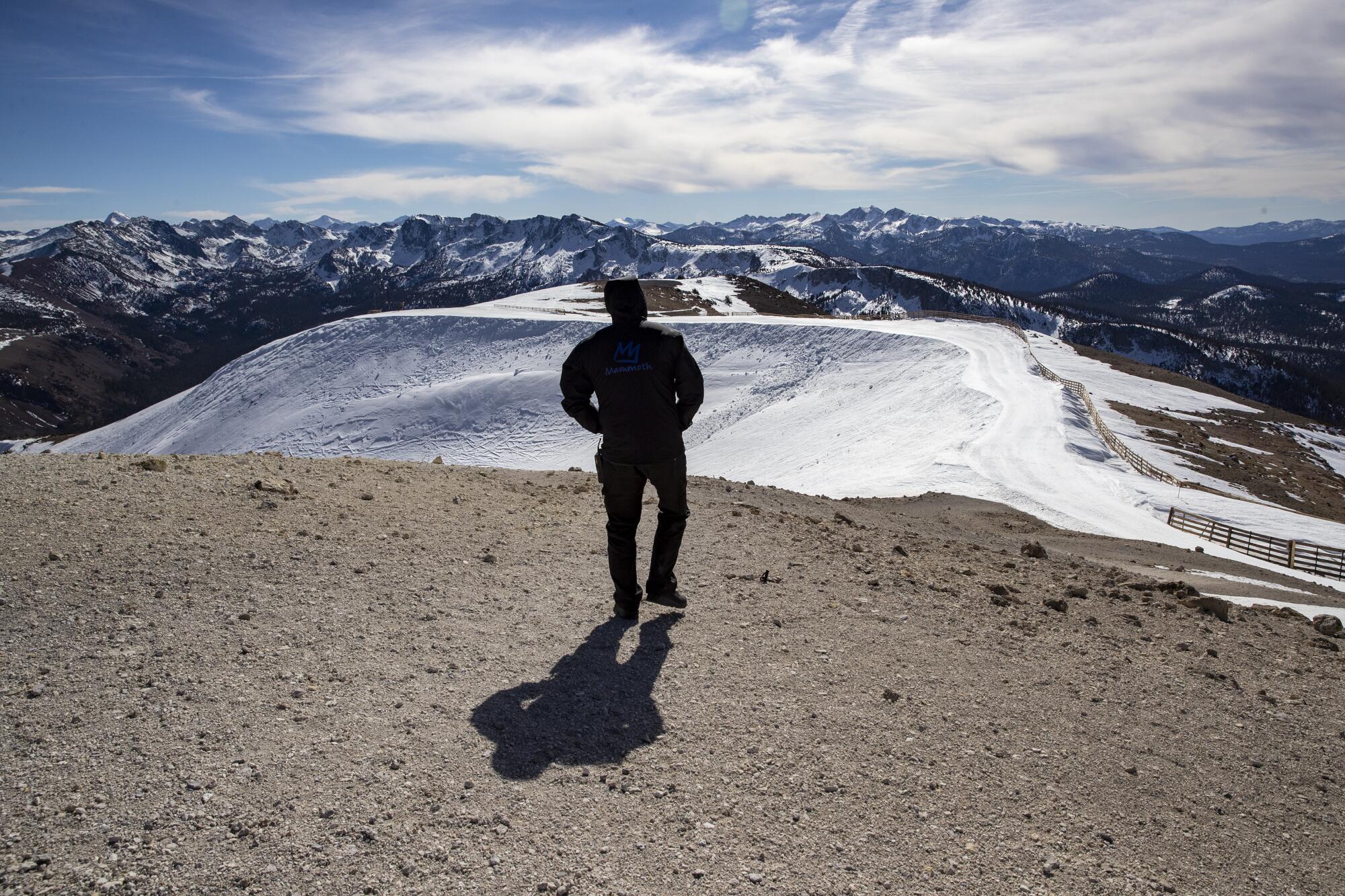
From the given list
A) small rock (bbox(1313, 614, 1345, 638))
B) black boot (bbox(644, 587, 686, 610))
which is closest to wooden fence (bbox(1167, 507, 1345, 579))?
small rock (bbox(1313, 614, 1345, 638))

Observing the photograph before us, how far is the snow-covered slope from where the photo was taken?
24.6m

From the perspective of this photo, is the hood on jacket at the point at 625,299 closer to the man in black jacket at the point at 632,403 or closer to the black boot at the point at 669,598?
the man in black jacket at the point at 632,403

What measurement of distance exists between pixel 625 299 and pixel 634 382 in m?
0.74

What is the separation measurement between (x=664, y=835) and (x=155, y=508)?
6770mm

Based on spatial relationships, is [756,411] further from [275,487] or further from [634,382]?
[634,382]

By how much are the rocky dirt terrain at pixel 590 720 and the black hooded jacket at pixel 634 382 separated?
67.1 inches

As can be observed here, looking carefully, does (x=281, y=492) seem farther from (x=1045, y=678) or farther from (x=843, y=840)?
(x=1045, y=678)

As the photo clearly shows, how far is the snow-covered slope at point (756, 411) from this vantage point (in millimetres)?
24594

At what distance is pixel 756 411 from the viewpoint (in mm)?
43406

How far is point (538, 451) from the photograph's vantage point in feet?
136

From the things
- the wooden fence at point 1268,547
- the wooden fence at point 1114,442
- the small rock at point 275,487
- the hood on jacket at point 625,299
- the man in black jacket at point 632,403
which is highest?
the hood on jacket at point 625,299

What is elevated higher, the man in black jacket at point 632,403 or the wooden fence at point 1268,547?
the man in black jacket at point 632,403

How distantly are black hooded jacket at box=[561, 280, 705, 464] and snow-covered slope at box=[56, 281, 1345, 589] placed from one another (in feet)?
54.6

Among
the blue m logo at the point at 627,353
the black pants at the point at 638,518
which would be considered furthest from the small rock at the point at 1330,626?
the blue m logo at the point at 627,353
